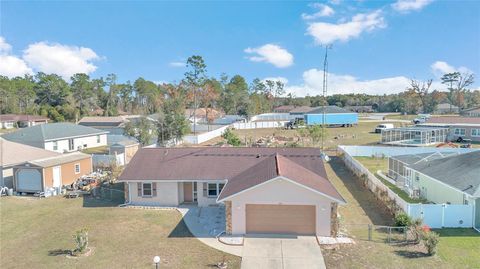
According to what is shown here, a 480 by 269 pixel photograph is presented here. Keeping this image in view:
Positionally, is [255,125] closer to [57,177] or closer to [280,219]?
[57,177]

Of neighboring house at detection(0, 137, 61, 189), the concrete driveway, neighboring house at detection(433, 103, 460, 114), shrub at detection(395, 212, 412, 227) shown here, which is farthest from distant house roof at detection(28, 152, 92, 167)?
neighboring house at detection(433, 103, 460, 114)

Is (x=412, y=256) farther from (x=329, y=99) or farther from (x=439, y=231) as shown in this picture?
(x=329, y=99)

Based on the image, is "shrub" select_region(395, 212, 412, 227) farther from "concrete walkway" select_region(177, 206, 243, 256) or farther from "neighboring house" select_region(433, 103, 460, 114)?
"neighboring house" select_region(433, 103, 460, 114)

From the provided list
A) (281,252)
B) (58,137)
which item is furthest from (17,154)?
(281,252)

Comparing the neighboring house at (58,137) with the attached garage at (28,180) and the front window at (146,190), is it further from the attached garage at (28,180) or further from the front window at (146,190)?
the front window at (146,190)

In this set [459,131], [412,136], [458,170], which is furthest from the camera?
[459,131]

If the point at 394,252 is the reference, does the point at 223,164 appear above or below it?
above

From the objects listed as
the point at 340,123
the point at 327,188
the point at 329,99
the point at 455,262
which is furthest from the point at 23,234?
the point at 329,99
